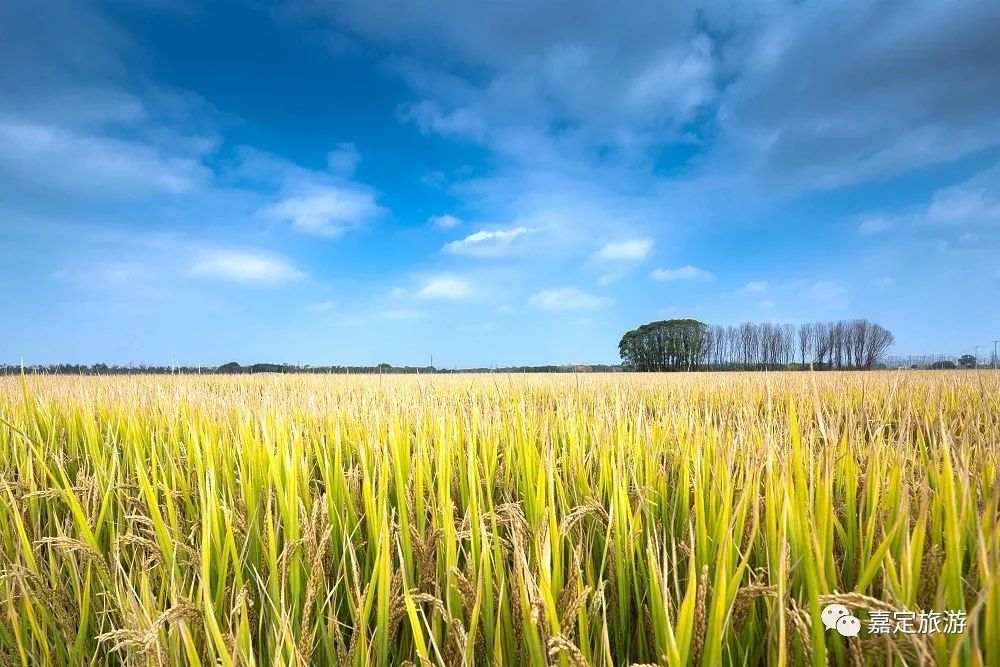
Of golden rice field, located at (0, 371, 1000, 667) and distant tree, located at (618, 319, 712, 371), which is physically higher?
distant tree, located at (618, 319, 712, 371)

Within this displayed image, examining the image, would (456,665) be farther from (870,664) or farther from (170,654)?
(870,664)

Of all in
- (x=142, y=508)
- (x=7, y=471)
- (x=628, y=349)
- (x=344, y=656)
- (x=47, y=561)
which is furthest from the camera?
(x=628, y=349)

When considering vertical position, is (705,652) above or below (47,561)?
above

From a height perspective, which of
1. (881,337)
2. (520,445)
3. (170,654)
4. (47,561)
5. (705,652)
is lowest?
(47,561)

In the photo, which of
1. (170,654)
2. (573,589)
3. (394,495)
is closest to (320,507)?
(394,495)

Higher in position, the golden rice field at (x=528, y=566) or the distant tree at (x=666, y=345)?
the distant tree at (x=666, y=345)

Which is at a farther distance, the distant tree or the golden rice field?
the distant tree

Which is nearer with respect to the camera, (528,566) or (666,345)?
(528,566)

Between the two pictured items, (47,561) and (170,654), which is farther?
(47,561)

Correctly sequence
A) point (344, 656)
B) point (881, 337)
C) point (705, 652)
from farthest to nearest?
point (881, 337)
point (344, 656)
point (705, 652)

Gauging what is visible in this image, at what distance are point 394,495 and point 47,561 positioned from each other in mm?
1420

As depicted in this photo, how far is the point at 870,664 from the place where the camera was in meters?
0.93

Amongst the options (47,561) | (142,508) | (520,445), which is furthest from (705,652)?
(47,561)

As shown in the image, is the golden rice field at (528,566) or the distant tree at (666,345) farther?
the distant tree at (666,345)
